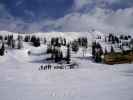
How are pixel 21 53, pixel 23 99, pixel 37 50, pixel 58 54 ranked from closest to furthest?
pixel 23 99
pixel 58 54
pixel 21 53
pixel 37 50

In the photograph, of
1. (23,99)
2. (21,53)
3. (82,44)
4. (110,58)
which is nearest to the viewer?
(23,99)

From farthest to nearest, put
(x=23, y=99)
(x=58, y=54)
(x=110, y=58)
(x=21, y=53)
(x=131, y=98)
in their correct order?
(x=21, y=53)
(x=58, y=54)
(x=110, y=58)
(x=23, y=99)
(x=131, y=98)

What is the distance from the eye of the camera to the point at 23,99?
1786 centimetres

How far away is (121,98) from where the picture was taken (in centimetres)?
1677

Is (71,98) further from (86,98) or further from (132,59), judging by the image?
(132,59)

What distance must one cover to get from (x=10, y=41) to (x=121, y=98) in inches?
6674

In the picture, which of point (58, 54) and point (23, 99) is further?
point (58, 54)

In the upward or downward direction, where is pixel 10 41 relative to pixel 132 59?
upward

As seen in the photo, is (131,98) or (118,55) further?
(118,55)

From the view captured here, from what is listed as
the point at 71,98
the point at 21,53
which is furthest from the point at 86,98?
the point at 21,53

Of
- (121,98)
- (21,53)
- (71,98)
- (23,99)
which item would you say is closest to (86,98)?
(71,98)

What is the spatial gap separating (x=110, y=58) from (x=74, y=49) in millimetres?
64277

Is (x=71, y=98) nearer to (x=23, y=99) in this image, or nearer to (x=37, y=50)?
(x=23, y=99)

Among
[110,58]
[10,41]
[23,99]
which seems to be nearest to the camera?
[23,99]
